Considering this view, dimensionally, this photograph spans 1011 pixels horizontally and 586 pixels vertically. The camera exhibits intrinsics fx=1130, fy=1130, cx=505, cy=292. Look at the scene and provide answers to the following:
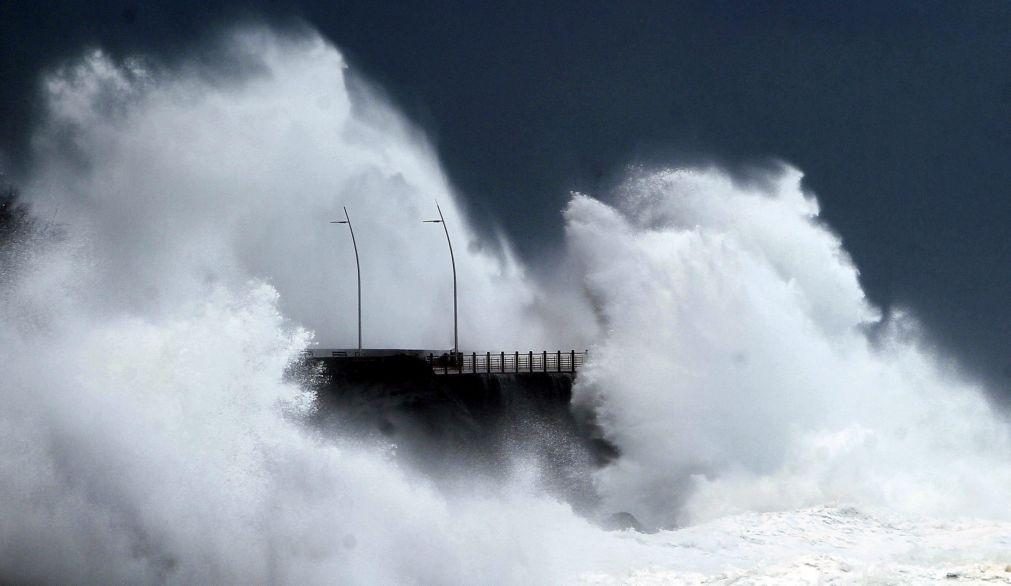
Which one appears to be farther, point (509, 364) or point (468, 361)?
point (509, 364)

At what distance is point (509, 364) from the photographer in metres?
44.2

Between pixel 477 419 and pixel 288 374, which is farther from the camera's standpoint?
pixel 477 419

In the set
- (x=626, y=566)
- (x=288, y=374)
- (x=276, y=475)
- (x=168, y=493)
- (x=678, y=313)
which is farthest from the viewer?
(x=678, y=313)

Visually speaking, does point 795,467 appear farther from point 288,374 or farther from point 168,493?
point 168,493

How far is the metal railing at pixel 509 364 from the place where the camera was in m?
40.4

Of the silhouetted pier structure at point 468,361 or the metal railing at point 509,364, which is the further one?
the metal railing at point 509,364

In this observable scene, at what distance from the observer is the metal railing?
40375 mm

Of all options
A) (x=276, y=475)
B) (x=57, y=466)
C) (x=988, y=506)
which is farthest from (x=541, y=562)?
(x=988, y=506)

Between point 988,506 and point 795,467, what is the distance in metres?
5.78

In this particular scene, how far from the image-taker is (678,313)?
131ft

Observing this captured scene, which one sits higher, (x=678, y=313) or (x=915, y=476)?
(x=678, y=313)

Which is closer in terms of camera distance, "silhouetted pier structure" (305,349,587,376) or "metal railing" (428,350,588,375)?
"silhouetted pier structure" (305,349,587,376)

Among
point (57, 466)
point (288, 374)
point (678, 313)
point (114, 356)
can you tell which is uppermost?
point (678, 313)

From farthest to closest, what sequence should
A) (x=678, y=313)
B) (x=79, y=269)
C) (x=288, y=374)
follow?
1. (x=678, y=313)
2. (x=288, y=374)
3. (x=79, y=269)
